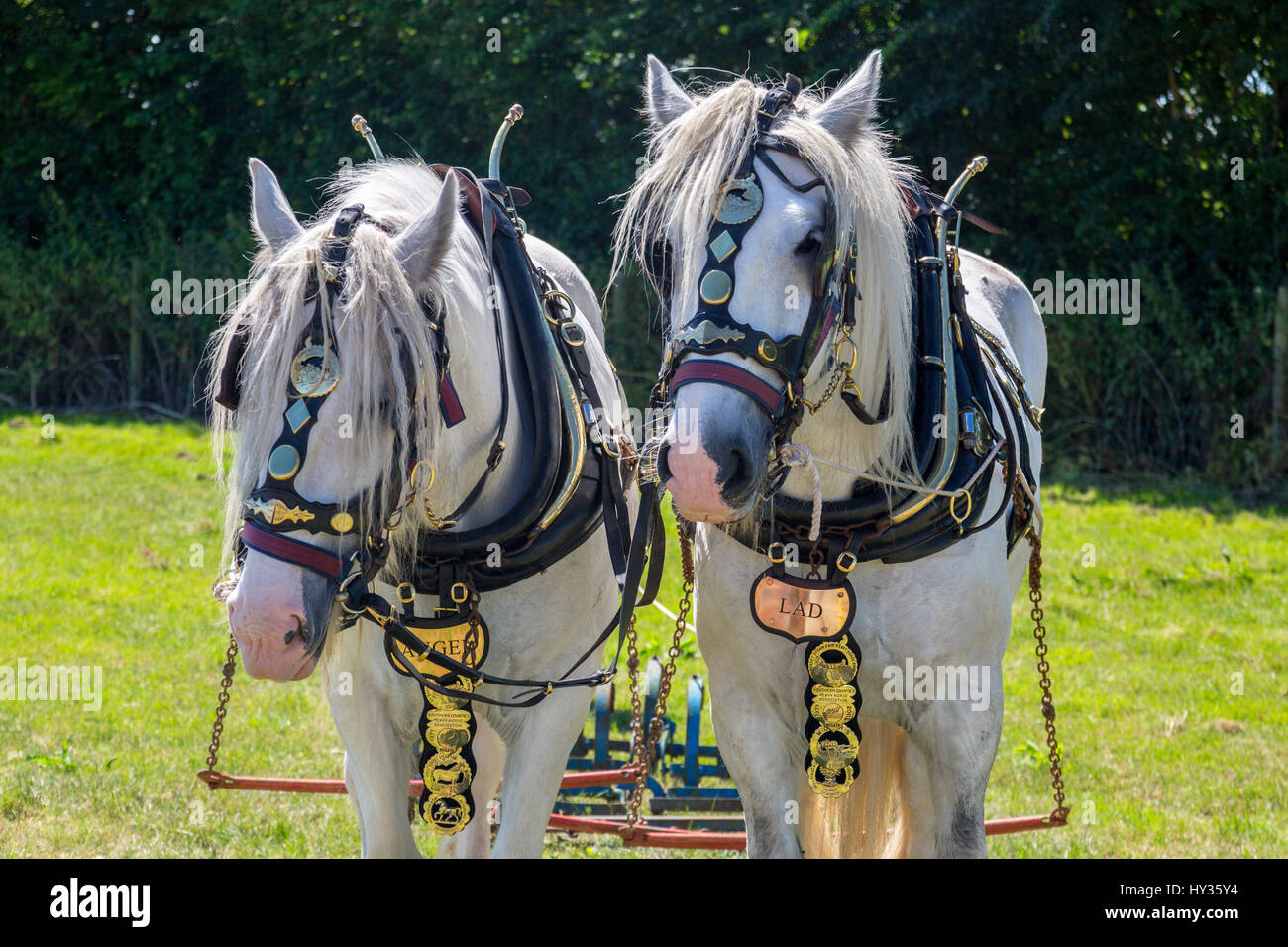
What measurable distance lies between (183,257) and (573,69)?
4281mm

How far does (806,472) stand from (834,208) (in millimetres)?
508

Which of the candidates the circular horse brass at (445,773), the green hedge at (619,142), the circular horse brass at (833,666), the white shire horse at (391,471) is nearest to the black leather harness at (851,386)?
the circular horse brass at (833,666)

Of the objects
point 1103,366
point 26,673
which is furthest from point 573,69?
point 26,673

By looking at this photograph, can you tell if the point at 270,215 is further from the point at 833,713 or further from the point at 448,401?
the point at 833,713

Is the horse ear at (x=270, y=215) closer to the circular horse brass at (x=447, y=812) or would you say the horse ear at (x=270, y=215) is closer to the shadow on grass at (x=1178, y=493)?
the circular horse brass at (x=447, y=812)

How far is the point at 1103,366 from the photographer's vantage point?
31.4 ft

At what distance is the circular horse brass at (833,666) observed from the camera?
2418 mm

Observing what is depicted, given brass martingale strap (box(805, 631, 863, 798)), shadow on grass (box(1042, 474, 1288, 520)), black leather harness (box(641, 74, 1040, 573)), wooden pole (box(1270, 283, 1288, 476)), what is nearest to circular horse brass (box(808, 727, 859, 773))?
brass martingale strap (box(805, 631, 863, 798))

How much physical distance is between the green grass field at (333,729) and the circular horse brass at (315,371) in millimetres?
2207

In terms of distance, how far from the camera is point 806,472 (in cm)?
236

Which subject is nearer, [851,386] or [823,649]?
[851,386]

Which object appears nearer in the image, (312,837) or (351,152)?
(312,837)

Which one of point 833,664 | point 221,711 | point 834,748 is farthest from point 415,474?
point 221,711

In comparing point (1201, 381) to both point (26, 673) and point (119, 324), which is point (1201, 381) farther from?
point (119, 324)
